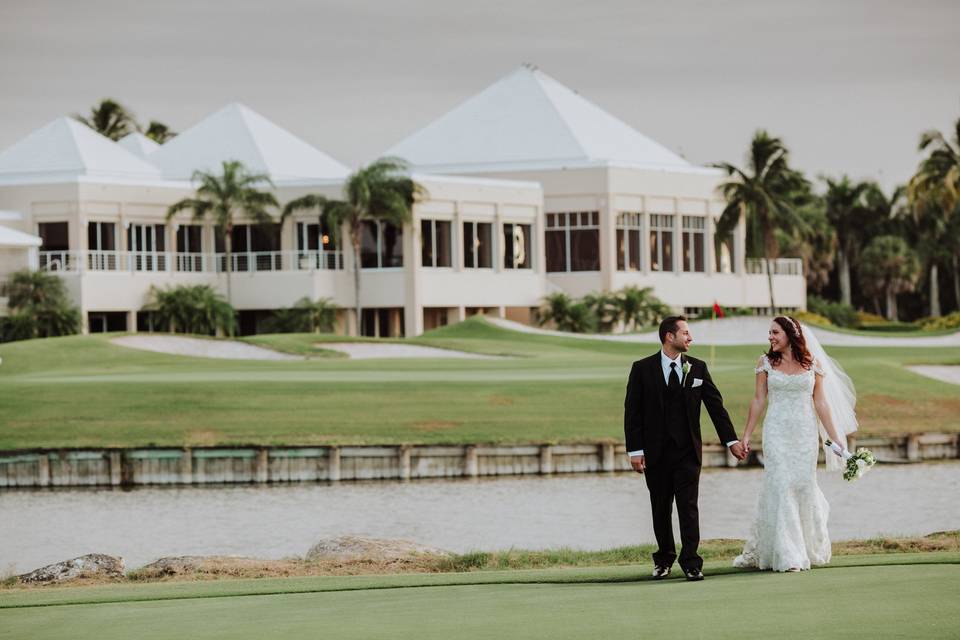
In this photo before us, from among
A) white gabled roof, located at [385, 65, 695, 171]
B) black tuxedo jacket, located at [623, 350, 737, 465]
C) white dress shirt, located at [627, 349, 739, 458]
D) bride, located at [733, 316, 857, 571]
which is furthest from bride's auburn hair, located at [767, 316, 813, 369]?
white gabled roof, located at [385, 65, 695, 171]

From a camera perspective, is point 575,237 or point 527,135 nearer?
point 575,237

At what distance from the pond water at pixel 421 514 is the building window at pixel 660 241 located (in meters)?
44.5

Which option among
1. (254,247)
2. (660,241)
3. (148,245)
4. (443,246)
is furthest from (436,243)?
(660,241)

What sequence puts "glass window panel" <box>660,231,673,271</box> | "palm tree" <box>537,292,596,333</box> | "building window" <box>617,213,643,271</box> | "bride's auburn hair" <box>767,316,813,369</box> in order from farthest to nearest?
"glass window panel" <box>660,231,673,271</box>
"building window" <box>617,213,643,271</box>
"palm tree" <box>537,292,596,333</box>
"bride's auburn hair" <box>767,316,813,369</box>

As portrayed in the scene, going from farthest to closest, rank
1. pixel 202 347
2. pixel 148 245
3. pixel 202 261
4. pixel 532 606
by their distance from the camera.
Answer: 1. pixel 202 261
2. pixel 148 245
3. pixel 202 347
4. pixel 532 606

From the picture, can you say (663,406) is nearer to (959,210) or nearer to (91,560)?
(91,560)

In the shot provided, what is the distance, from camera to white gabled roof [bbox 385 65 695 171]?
77.1 metres

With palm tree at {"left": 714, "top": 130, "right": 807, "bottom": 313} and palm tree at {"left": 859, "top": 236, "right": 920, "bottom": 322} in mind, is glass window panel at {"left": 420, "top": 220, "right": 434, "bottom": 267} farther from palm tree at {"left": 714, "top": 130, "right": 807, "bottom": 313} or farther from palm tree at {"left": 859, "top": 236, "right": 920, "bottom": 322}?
palm tree at {"left": 859, "top": 236, "right": 920, "bottom": 322}

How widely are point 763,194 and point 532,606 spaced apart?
209 ft

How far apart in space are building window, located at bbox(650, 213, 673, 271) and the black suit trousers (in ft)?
206

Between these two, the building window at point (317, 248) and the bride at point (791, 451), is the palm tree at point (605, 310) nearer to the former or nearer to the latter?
the building window at point (317, 248)

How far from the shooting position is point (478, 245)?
68.9 m

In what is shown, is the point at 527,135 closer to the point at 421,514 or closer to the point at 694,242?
the point at 694,242

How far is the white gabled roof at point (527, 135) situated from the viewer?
77062mm
